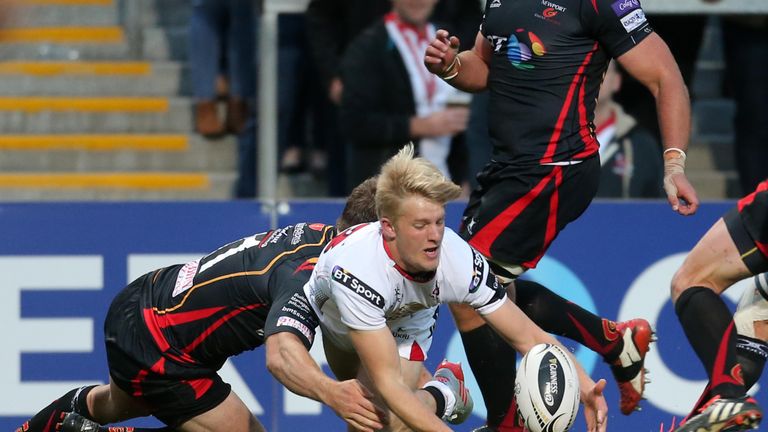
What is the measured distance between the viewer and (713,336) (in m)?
5.83

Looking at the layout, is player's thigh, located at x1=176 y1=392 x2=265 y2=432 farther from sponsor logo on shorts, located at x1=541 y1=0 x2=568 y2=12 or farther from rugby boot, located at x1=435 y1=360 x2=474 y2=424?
sponsor logo on shorts, located at x1=541 y1=0 x2=568 y2=12

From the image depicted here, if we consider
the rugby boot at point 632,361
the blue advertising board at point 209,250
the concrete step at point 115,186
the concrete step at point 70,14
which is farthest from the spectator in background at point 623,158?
the concrete step at point 70,14

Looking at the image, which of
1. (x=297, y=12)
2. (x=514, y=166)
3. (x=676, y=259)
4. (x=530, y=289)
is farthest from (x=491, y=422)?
(x=297, y=12)

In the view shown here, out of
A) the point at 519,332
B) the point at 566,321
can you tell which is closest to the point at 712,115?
the point at 566,321

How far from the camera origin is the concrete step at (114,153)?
9.37 metres

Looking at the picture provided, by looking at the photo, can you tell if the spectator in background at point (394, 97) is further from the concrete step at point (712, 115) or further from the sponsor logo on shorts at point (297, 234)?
the sponsor logo on shorts at point (297, 234)

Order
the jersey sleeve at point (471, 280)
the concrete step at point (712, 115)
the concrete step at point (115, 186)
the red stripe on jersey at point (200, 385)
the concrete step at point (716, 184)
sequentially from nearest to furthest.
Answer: the jersey sleeve at point (471, 280)
the red stripe on jersey at point (200, 385)
the concrete step at point (716, 184)
the concrete step at point (115, 186)
the concrete step at point (712, 115)

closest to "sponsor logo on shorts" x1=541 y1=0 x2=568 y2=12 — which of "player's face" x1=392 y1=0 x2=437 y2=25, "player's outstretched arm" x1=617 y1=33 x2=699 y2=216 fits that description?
"player's outstretched arm" x1=617 y1=33 x2=699 y2=216

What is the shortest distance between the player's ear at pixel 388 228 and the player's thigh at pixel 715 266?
58.3 inches

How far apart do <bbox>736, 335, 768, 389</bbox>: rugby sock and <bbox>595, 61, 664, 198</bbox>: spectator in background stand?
2.02 meters

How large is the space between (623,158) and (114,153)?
349 centimetres

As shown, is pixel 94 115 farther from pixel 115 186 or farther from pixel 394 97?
pixel 394 97

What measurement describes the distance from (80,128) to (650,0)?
3.99 m

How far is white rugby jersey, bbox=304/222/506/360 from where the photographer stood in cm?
518
